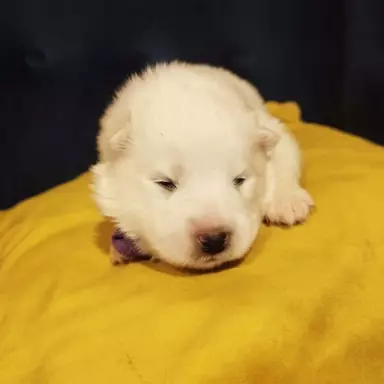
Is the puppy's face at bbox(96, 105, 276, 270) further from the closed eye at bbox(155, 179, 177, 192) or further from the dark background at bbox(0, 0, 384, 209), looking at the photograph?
the dark background at bbox(0, 0, 384, 209)

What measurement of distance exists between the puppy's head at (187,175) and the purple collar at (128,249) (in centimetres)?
2

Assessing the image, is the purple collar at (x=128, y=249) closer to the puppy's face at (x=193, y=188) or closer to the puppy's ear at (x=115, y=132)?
the puppy's face at (x=193, y=188)

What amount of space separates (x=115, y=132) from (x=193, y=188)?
0.78 feet

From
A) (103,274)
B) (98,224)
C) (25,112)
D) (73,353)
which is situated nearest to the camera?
(73,353)

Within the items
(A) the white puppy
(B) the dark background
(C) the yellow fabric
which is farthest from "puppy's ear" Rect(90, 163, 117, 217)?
(B) the dark background

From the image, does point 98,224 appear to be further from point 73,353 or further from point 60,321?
point 73,353

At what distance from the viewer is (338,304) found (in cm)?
132

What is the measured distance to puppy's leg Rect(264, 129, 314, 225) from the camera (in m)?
1.50

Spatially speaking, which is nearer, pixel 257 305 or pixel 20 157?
pixel 257 305

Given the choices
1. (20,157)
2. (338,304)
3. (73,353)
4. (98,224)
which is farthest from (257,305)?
(20,157)

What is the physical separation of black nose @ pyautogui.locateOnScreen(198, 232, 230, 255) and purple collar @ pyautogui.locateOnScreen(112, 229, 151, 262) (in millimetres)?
231

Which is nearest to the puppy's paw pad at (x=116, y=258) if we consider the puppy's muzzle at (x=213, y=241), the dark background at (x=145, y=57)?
the puppy's muzzle at (x=213, y=241)

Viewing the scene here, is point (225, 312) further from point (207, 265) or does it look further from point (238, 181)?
point (238, 181)

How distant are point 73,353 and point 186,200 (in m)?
0.33
